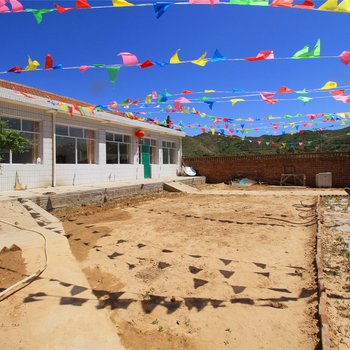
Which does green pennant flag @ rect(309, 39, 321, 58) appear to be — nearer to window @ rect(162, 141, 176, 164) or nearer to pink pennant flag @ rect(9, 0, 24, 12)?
pink pennant flag @ rect(9, 0, 24, 12)

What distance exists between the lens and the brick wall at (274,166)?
18188 millimetres

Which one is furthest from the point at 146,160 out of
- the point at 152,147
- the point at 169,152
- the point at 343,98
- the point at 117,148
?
the point at 343,98

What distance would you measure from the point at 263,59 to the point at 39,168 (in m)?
9.18

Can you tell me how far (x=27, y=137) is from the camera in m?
11.6

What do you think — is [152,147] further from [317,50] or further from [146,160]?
[317,50]

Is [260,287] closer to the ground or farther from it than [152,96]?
closer to the ground

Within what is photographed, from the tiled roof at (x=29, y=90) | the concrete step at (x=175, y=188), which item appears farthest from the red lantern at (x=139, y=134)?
the tiled roof at (x=29, y=90)

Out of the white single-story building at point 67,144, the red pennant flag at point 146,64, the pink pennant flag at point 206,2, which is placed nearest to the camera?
the pink pennant flag at point 206,2

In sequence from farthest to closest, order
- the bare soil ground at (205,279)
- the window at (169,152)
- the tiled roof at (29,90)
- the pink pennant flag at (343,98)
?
1. the window at (169,152)
2. the tiled roof at (29,90)
3. the pink pennant flag at (343,98)
4. the bare soil ground at (205,279)

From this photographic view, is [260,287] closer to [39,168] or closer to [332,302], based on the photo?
[332,302]

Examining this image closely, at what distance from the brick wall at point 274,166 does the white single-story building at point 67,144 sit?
4215mm

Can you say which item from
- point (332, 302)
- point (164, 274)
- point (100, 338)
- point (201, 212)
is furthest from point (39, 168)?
point (332, 302)

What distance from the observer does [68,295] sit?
3.89 metres

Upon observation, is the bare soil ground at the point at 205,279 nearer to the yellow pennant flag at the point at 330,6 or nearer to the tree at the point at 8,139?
the tree at the point at 8,139
